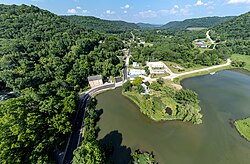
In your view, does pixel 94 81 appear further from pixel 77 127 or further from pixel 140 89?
pixel 77 127

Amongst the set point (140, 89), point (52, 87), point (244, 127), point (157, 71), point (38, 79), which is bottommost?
point (244, 127)

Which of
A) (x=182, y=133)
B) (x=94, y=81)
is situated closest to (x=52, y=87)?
(x=94, y=81)

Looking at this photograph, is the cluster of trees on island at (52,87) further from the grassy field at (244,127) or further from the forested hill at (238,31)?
the forested hill at (238,31)

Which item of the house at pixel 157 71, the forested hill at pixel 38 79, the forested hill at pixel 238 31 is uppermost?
the forested hill at pixel 238 31

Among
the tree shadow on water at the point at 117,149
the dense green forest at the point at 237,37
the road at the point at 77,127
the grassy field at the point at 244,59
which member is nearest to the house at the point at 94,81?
the road at the point at 77,127

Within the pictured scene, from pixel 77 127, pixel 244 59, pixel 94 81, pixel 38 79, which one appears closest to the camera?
pixel 77 127

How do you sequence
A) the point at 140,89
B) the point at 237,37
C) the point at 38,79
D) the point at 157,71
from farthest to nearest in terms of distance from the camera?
the point at 237,37
the point at 157,71
the point at 38,79
the point at 140,89

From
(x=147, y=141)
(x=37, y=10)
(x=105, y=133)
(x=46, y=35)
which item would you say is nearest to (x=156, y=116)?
(x=147, y=141)

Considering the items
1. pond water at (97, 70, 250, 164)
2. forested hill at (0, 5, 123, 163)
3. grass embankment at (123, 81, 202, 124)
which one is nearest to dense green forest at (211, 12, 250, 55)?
pond water at (97, 70, 250, 164)
